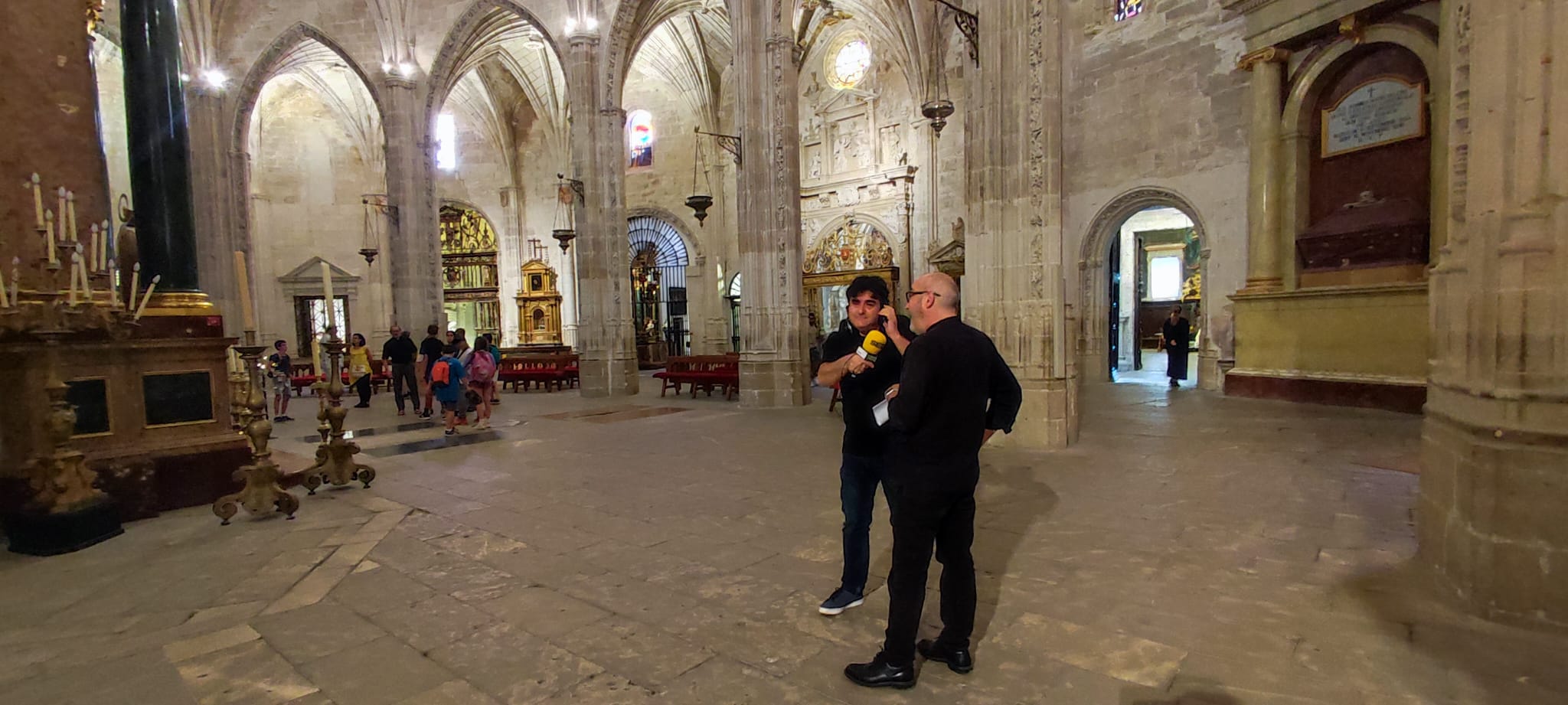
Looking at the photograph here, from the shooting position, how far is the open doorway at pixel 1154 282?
63.9ft

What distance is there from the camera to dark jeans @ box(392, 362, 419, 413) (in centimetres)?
1229

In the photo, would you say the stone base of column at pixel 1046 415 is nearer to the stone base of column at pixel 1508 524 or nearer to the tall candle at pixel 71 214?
the stone base of column at pixel 1508 524

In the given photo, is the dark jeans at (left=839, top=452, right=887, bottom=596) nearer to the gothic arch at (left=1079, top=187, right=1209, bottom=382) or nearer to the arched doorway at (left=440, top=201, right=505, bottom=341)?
the gothic arch at (left=1079, top=187, right=1209, bottom=382)

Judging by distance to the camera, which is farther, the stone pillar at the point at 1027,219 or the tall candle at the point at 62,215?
the stone pillar at the point at 1027,219

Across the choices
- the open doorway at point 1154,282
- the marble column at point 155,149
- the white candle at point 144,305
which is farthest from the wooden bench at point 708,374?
the open doorway at point 1154,282

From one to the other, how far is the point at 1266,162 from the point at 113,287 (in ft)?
48.8

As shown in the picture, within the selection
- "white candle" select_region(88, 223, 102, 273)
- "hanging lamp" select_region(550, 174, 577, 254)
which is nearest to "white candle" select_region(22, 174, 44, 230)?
"white candle" select_region(88, 223, 102, 273)

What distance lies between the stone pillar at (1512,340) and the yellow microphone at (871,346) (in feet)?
9.28

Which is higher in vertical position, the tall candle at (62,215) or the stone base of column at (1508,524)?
the tall candle at (62,215)

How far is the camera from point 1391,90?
10.1 meters

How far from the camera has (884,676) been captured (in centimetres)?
263

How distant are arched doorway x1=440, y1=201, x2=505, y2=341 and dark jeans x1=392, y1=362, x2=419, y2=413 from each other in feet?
47.9

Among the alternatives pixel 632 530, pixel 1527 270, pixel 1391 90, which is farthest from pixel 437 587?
pixel 1391 90

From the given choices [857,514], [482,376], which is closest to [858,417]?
[857,514]
